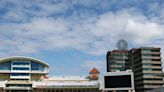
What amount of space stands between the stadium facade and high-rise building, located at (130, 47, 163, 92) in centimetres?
2649

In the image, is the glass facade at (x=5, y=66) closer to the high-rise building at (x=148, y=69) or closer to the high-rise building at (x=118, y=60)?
the high-rise building at (x=148, y=69)

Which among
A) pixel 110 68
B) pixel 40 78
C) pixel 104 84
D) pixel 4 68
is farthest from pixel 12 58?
pixel 110 68

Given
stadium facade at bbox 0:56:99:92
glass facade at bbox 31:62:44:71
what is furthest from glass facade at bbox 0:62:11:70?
glass facade at bbox 31:62:44:71

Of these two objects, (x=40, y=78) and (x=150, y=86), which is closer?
(x=40, y=78)

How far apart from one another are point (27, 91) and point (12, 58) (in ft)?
45.9

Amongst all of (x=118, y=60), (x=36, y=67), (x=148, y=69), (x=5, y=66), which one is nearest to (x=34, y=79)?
(x=36, y=67)

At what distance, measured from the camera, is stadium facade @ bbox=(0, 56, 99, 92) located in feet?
367

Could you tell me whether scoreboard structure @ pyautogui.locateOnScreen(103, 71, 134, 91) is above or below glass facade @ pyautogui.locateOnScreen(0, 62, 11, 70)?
below

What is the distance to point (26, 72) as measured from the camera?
114 m

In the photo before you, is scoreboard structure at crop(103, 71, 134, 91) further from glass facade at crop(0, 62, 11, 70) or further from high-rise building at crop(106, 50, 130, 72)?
high-rise building at crop(106, 50, 130, 72)

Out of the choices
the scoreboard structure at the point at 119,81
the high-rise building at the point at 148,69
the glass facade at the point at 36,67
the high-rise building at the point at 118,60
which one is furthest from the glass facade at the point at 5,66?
the high-rise building at the point at 118,60

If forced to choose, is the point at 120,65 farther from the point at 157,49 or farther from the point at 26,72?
the point at 26,72

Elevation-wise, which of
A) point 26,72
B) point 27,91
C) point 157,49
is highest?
point 157,49

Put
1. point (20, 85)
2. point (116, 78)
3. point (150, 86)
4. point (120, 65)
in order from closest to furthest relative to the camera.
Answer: point (116, 78)
point (20, 85)
point (150, 86)
point (120, 65)
